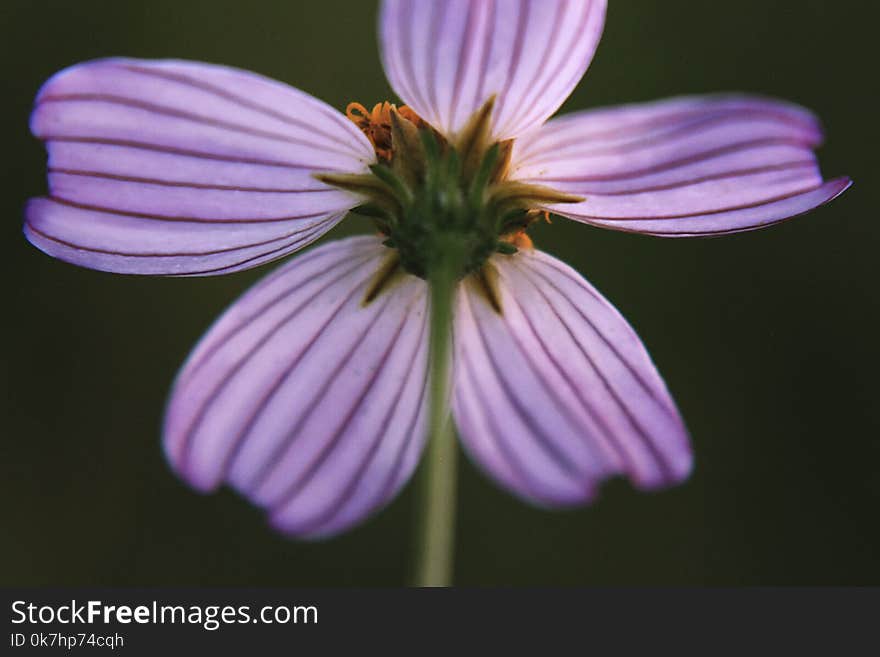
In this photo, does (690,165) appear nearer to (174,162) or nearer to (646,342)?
(174,162)

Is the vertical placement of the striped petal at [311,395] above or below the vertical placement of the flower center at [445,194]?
below

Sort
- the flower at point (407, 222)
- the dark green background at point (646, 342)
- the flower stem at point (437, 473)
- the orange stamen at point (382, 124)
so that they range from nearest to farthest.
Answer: the flower stem at point (437, 473)
the flower at point (407, 222)
the orange stamen at point (382, 124)
the dark green background at point (646, 342)

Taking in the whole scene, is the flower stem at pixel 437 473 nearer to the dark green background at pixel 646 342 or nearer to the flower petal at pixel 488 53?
the flower petal at pixel 488 53

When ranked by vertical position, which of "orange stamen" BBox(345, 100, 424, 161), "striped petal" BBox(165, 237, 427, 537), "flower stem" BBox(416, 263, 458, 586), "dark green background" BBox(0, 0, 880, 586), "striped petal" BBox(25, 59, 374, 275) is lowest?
"flower stem" BBox(416, 263, 458, 586)

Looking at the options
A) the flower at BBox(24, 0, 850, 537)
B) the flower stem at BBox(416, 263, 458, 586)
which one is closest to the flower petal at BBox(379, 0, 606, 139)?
the flower at BBox(24, 0, 850, 537)

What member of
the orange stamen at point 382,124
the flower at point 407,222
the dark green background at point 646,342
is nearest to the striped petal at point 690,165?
the flower at point 407,222

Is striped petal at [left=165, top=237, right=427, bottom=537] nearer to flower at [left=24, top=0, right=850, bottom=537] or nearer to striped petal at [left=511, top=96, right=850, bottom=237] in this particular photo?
flower at [left=24, top=0, right=850, bottom=537]

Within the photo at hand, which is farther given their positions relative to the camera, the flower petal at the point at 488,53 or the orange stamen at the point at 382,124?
the orange stamen at the point at 382,124
